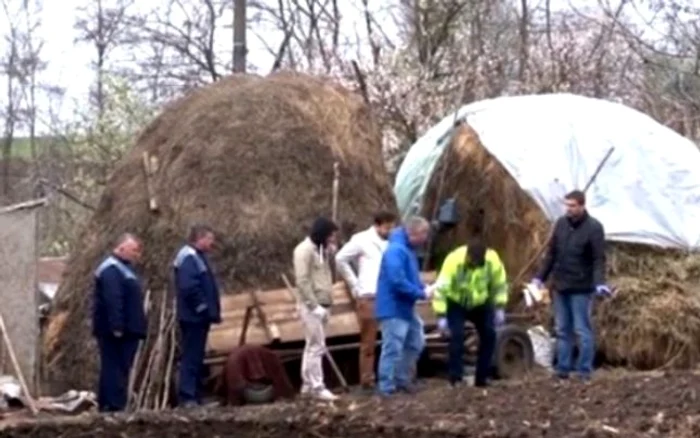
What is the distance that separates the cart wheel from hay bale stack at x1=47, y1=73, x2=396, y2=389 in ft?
7.26

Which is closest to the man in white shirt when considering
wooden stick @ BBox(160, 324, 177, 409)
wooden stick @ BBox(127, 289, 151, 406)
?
wooden stick @ BBox(160, 324, 177, 409)

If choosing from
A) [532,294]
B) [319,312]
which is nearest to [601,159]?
[532,294]

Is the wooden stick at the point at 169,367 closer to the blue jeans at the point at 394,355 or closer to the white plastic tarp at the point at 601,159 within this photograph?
the blue jeans at the point at 394,355

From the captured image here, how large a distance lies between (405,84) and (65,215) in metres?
10.7

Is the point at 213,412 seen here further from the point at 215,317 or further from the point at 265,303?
the point at 265,303

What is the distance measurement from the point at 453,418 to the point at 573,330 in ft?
15.1

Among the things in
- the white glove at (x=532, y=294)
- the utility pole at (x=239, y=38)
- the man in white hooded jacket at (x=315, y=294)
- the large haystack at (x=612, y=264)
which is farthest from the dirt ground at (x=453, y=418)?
the utility pole at (x=239, y=38)

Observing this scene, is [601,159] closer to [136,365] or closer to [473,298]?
[473,298]

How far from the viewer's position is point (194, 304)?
16.3 meters

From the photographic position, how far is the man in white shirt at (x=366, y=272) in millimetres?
17906

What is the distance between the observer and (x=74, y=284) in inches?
782

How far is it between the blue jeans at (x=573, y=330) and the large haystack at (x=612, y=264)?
10.4 feet

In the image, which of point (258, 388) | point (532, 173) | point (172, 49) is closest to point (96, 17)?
point (172, 49)

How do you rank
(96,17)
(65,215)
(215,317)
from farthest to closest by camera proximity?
(96,17) → (65,215) → (215,317)
